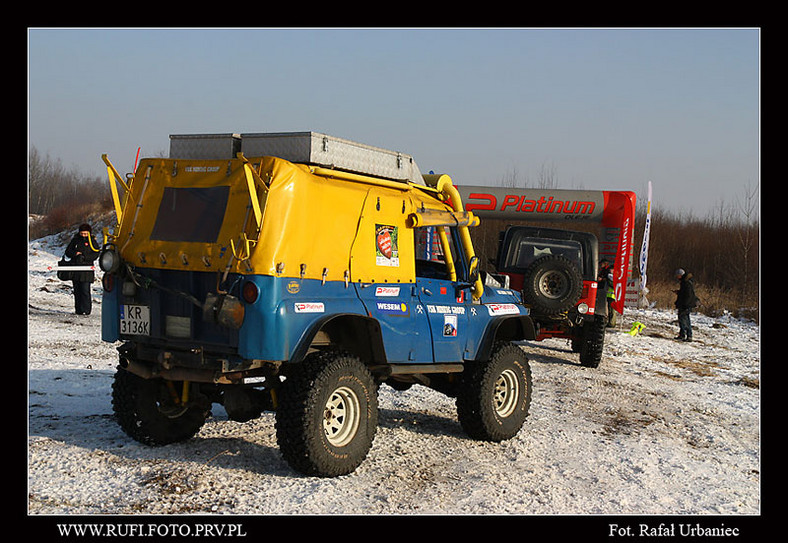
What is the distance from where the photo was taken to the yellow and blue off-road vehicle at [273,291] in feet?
19.1

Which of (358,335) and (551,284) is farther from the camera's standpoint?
(551,284)

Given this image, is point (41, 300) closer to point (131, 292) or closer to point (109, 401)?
point (109, 401)

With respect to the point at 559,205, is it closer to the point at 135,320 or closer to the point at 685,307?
the point at 685,307

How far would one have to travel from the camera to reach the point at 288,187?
5.94 metres

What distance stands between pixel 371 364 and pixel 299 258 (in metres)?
1.36

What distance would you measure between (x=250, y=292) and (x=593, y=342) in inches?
363

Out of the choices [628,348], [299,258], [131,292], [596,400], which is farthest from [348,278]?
[628,348]

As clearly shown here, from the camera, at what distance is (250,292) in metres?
5.72

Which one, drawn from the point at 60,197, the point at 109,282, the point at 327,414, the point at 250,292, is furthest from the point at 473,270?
the point at 60,197

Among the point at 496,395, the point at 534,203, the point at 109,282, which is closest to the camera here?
the point at 109,282

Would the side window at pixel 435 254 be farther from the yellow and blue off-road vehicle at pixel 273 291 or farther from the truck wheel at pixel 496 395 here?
the truck wheel at pixel 496 395

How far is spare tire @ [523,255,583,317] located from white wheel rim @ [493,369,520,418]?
4827 mm

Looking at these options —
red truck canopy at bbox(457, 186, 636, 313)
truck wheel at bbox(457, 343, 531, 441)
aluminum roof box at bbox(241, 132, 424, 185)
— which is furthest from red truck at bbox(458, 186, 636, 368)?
aluminum roof box at bbox(241, 132, 424, 185)

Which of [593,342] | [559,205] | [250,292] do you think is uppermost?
[559,205]
